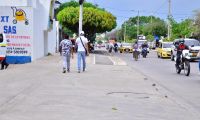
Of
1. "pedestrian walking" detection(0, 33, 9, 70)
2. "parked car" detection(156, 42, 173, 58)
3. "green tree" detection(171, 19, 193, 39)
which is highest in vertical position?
"green tree" detection(171, 19, 193, 39)

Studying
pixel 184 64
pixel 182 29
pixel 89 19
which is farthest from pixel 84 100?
pixel 182 29

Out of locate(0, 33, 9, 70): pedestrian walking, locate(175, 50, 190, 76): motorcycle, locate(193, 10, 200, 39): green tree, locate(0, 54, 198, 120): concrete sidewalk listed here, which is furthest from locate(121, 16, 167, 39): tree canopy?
locate(0, 54, 198, 120): concrete sidewalk

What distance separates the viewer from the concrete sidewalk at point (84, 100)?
10750 millimetres

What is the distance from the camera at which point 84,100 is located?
13227 mm

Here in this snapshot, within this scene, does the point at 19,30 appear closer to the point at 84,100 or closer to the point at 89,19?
the point at 84,100

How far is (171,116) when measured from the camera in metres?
11.0

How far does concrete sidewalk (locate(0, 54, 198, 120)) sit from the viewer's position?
10.8 m

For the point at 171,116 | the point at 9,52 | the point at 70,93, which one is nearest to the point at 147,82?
the point at 70,93

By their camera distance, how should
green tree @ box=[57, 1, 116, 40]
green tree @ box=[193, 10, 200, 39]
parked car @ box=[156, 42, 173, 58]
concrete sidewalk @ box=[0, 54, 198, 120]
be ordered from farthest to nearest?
green tree @ box=[193, 10, 200, 39] < green tree @ box=[57, 1, 116, 40] < parked car @ box=[156, 42, 173, 58] < concrete sidewalk @ box=[0, 54, 198, 120]

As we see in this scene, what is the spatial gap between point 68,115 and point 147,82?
925cm

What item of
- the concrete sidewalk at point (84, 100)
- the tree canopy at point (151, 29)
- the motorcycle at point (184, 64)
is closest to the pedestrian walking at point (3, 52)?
the concrete sidewalk at point (84, 100)

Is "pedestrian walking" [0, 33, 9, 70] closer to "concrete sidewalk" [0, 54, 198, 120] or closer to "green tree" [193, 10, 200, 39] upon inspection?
"concrete sidewalk" [0, 54, 198, 120]

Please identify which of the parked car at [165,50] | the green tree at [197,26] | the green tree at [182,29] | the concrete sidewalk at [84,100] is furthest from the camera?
the green tree at [182,29]

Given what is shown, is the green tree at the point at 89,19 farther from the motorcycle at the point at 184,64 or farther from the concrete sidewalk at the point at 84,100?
the concrete sidewalk at the point at 84,100
